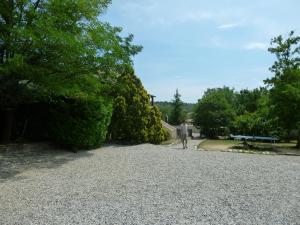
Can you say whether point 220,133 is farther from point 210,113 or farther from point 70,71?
point 70,71

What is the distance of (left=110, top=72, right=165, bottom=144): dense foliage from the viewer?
19.3m

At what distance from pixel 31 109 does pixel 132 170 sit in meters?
6.83

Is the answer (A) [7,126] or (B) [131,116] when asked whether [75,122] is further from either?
(B) [131,116]

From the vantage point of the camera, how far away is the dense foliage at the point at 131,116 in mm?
19344

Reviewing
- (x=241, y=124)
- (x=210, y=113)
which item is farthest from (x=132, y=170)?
(x=210, y=113)

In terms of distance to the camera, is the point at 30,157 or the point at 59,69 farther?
the point at 30,157

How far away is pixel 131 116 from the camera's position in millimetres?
19578

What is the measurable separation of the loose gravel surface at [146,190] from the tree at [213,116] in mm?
34756

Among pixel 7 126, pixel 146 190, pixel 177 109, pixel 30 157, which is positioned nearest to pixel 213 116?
pixel 177 109

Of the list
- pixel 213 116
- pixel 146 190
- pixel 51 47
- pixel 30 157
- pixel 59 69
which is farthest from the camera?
pixel 213 116

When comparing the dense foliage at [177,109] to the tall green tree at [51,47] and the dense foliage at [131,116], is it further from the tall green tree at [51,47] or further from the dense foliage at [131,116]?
the tall green tree at [51,47]

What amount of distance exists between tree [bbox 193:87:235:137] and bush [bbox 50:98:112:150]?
112ft

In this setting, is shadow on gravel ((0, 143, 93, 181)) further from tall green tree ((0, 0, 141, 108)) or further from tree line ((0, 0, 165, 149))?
tall green tree ((0, 0, 141, 108))

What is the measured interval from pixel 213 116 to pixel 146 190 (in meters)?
40.8
